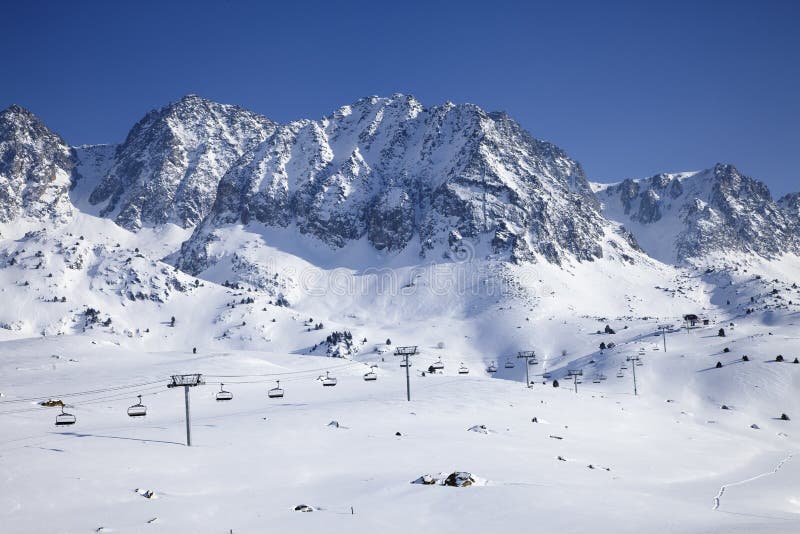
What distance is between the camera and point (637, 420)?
83312 mm

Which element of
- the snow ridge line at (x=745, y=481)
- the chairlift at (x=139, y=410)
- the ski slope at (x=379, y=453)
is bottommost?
the snow ridge line at (x=745, y=481)

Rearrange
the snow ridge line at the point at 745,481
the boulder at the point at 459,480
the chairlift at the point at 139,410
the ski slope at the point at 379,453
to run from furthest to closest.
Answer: the chairlift at the point at 139,410
the snow ridge line at the point at 745,481
the boulder at the point at 459,480
the ski slope at the point at 379,453

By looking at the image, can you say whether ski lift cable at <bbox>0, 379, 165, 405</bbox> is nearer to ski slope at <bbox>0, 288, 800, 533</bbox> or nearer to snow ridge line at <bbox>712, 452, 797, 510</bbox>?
ski slope at <bbox>0, 288, 800, 533</bbox>

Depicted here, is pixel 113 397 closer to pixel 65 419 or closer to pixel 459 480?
pixel 65 419

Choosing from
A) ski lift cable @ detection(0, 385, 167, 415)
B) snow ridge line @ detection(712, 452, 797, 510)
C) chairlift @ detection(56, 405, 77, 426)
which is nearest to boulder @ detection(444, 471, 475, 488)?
snow ridge line @ detection(712, 452, 797, 510)

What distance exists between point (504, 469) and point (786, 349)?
4371 inches

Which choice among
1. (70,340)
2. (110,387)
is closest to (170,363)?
(110,387)

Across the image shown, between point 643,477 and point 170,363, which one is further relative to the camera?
point 170,363

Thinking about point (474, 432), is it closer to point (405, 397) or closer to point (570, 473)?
point (570, 473)

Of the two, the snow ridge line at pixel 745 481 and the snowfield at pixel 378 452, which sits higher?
the snowfield at pixel 378 452

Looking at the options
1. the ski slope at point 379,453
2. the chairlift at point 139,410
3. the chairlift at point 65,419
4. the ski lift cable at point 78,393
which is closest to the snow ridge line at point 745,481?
the ski slope at point 379,453

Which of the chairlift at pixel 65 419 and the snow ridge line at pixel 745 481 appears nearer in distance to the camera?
the snow ridge line at pixel 745 481

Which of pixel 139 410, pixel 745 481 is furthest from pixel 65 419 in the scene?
pixel 745 481

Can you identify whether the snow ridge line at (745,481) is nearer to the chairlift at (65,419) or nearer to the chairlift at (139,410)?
the chairlift at (139,410)
